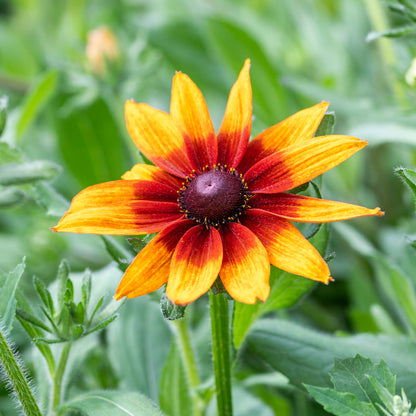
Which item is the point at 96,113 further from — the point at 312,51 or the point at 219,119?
the point at 312,51

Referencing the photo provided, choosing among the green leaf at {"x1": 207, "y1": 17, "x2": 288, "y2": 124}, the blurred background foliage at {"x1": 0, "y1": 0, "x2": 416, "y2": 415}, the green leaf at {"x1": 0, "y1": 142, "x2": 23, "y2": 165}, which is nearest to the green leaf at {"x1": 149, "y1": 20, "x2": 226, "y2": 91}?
the blurred background foliage at {"x1": 0, "y1": 0, "x2": 416, "y2": 415}

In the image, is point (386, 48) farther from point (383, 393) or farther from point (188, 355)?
point (383, 393)

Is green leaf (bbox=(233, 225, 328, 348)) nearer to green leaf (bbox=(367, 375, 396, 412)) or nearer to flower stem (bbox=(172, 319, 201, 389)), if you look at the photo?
flower stem (bbox=(172, 319, 201, 389))

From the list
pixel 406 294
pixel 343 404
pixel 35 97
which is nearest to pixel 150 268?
Answer: pixel 343 404

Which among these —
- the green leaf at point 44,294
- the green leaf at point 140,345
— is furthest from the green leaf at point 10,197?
the green leaf at point 140,345

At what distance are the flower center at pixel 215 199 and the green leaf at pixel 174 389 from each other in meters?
0.38

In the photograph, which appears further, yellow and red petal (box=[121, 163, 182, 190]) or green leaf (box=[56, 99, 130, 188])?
green leaf (box=[56, 99, 130, 188])

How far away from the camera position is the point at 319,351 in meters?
0.90

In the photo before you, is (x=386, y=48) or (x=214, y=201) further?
(x=386, y=48)

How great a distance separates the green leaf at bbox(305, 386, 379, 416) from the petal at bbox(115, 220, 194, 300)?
22 centimetres

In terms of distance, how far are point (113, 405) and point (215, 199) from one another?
301 mm

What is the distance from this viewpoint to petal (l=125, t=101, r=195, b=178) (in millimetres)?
799

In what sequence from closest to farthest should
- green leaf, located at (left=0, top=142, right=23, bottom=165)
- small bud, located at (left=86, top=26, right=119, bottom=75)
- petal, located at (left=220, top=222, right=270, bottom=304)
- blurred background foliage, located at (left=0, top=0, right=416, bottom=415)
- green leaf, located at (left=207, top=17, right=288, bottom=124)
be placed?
1. petal, located at (left=220, top=222, right=270, bottom=304)
2. green leaf, located at (left=0, top=142, right=23, bottom=165)
3. blurred background foliage, located at (left=0, top=0, right=416, bottom=415)
4. small bud, located at (left=86, top=26, right=119, bottom=75)
5. green leaf, located at (left=207, top=17, right=288, bottom=124)

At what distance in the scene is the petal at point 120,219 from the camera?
685 mm
